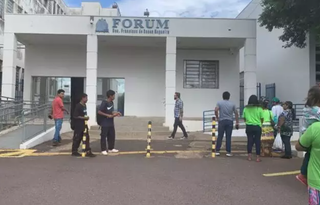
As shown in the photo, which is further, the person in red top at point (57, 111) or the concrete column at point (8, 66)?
the concrete column at point (8, 66)

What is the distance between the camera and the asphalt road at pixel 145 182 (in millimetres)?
5289

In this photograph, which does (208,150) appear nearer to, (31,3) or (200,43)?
(200,43)

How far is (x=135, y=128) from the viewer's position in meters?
15.0

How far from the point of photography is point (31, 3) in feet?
95.0

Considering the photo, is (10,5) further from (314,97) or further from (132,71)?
(314,97)

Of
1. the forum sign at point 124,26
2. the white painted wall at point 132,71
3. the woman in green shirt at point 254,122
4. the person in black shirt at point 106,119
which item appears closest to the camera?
the woman in green shirt at point 254,122

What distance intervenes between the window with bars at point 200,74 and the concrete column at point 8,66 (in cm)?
851

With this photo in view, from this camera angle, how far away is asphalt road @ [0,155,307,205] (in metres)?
5.29

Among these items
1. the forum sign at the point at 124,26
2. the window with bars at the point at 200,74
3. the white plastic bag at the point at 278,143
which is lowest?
the white plastic bag at the point at 278,143

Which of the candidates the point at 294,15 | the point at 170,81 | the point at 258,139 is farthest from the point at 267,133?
the point at 170,81

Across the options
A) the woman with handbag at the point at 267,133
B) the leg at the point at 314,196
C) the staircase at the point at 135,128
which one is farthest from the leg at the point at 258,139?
the staircase at the point at 135,128

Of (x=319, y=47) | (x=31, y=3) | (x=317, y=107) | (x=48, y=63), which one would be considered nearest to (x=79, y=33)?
(x=48, y=63)

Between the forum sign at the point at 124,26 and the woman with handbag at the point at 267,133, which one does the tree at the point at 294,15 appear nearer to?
the woman with handbag at the point at 267,133

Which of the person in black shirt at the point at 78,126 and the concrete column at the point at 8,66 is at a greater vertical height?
the concrete column at the point at 8,66
